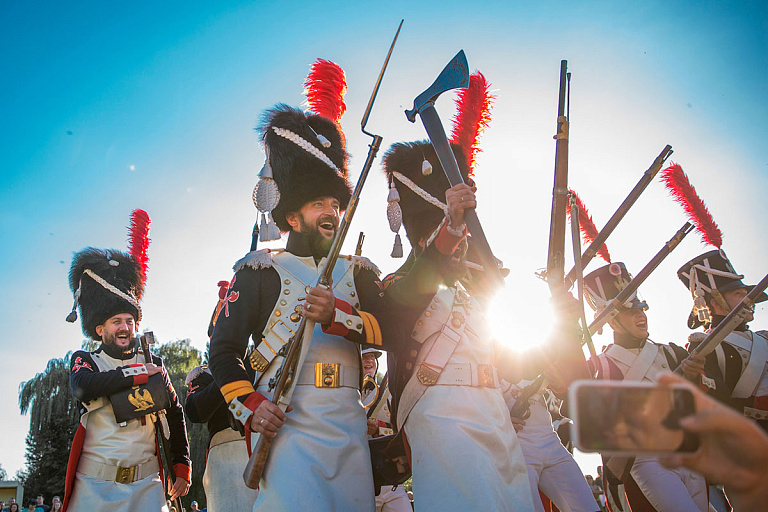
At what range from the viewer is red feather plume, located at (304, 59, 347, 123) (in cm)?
469

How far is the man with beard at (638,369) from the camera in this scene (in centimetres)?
541

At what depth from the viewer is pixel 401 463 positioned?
3.74 meters

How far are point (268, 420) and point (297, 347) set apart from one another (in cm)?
47

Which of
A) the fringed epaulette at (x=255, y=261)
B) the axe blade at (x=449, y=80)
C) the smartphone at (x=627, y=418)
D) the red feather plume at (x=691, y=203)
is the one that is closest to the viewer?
the smartphone at (x=627, y=418)

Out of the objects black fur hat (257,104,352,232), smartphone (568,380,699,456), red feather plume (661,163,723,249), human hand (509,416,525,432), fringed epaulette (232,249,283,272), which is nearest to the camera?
smartphone (568,380,699,456)

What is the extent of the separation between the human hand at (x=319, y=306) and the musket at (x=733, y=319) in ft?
14.6

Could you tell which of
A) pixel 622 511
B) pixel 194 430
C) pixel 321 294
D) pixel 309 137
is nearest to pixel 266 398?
pixel 321 294

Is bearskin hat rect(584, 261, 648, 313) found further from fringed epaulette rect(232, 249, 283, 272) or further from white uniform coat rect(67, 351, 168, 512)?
white uniform coat rect(67, 351, 168, 512)

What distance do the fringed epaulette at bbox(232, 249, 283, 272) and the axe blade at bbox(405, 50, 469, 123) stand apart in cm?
139

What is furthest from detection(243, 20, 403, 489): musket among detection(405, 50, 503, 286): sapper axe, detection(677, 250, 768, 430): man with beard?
detection(677, 250, 768, 430): man with beard

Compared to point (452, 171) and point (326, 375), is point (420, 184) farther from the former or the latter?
point (326, 375)

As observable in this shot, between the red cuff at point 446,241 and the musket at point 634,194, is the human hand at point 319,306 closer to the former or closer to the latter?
the red cuff at point 446,241

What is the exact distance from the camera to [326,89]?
4.71 metres

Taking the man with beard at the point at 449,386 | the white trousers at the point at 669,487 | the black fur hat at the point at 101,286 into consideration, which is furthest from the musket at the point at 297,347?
the black fur hat at the point at 101,286
